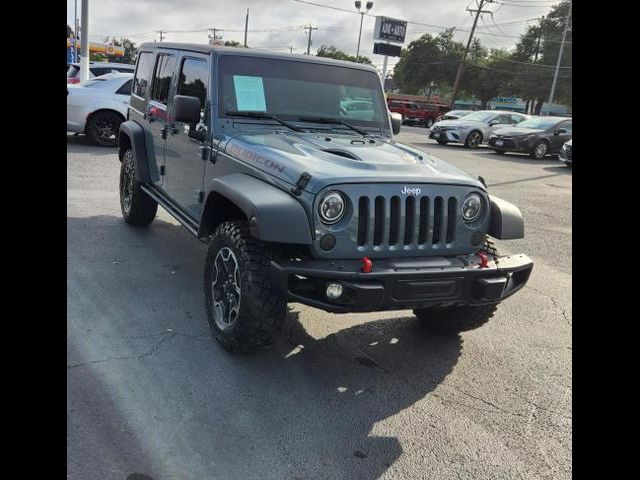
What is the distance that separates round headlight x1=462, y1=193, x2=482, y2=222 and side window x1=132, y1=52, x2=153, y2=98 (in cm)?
383

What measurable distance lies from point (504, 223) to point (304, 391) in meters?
1.65

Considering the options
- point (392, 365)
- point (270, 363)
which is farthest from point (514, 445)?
point (270, 363)

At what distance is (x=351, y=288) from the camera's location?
2.98 metres

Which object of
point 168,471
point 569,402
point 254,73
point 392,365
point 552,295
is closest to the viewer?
point 168,471

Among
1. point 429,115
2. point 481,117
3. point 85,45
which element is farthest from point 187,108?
point 429,115

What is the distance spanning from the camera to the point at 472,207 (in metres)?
3.55

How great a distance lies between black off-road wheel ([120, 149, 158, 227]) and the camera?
20.0 feet

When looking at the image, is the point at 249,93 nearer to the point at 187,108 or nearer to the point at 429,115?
the point at 187,108

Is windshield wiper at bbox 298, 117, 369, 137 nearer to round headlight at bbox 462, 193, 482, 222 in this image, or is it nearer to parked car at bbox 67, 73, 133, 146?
round headlight at bbox 462, 193, 482, 222

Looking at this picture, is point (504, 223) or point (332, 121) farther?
point (332, 121)

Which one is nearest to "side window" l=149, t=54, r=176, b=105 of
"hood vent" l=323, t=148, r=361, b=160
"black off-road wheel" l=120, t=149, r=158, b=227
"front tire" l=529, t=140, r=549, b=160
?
"black off-road wheel" l=120, t=149, r=158, b=227

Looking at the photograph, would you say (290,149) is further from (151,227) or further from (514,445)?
(151,227)

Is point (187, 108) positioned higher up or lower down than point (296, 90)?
lower down
